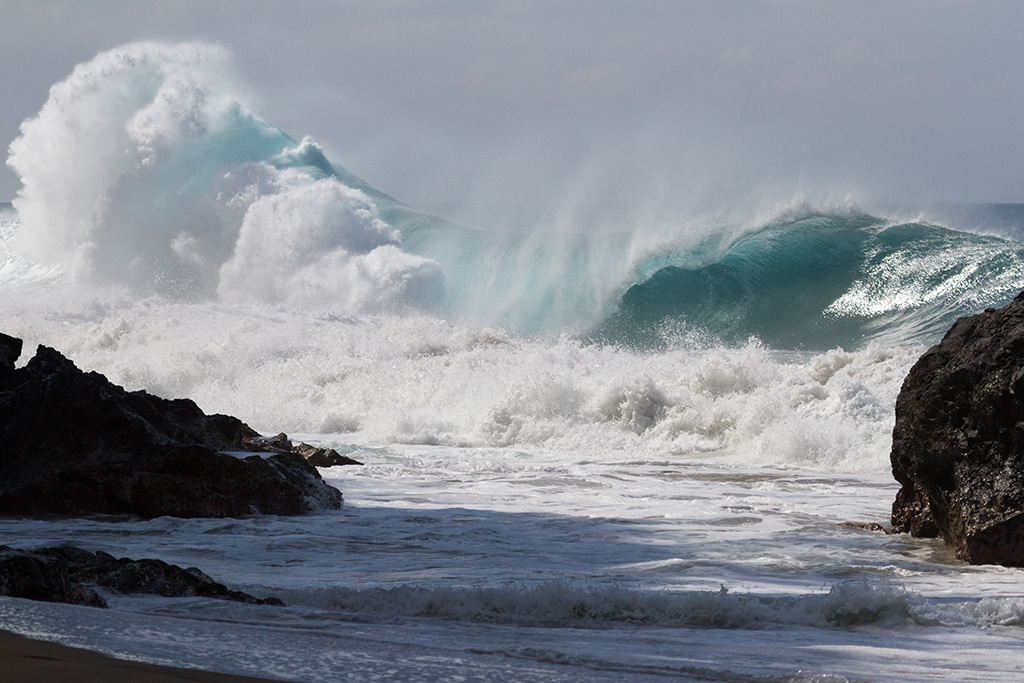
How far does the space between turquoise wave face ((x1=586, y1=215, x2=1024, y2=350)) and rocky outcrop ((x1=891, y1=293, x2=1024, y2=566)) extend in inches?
549

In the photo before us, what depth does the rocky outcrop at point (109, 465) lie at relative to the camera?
7.00m

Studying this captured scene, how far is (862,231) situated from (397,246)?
1224 cm

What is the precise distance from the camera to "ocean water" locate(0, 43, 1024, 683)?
12.9 feet

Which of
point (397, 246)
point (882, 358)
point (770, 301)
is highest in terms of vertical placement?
point (397, 246)

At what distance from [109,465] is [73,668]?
4.92 m

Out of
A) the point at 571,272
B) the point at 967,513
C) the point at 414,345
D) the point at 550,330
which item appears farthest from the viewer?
the point at 571,272

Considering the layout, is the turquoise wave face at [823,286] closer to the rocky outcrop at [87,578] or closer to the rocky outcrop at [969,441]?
the rocky outcrop at [969,441]

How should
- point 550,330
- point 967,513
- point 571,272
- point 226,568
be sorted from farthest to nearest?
point 571,272 → point 550,330 → point 967,513 → point 226,568

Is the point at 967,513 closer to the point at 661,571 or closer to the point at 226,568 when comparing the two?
the point at 661,571

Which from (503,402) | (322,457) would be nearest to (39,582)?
(322,457)

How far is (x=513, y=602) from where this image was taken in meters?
4.42

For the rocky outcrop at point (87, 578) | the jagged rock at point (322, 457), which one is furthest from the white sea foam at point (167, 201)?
the rocky outcrop at point (87, 578)

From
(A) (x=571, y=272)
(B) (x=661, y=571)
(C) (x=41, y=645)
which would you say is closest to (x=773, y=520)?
(B) (x=661, y=571)

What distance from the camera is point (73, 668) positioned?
2617mm
